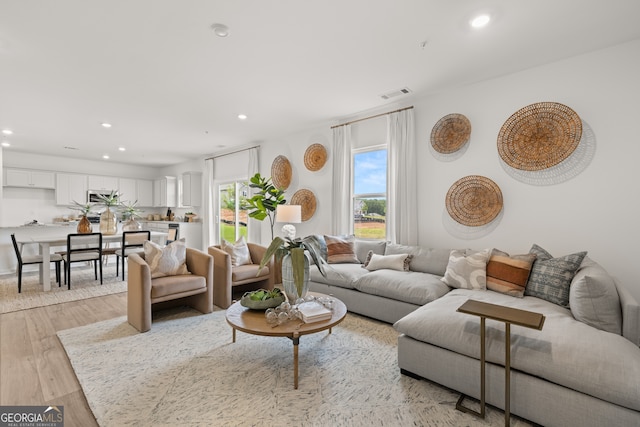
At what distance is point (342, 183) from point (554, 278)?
2932mm

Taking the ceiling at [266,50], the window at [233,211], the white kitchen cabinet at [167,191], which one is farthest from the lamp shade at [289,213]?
the white kitchen cabinet at [167,191]

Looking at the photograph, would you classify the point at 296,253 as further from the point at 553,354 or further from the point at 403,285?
the point at 553,354

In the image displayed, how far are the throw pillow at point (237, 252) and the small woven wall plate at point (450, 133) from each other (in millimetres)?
2988

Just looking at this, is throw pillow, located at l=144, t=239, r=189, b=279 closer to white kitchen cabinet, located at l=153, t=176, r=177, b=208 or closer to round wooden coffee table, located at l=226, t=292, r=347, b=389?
round wooden coffee table, located at l=226, t=292, r=347, b=389

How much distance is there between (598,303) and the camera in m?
1.98

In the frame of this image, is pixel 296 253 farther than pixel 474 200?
→ No

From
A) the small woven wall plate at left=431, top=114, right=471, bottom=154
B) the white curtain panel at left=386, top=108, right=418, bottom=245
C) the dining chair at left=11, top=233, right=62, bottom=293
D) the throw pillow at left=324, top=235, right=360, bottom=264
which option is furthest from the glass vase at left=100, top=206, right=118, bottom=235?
the small woven wall plate at left=431, top=114, right=471, bottom=154

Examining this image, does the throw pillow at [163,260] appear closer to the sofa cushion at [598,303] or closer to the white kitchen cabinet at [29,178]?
the sofa cushion at [598,303]

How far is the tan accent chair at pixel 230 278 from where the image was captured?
12.2 ft

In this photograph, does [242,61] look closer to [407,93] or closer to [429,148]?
[407,93]

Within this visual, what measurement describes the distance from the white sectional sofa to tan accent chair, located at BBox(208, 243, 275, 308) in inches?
80.6

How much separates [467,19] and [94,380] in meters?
3.93

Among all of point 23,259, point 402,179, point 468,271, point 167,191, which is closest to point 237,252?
point 402,179

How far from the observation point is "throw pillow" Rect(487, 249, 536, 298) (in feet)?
8.73
